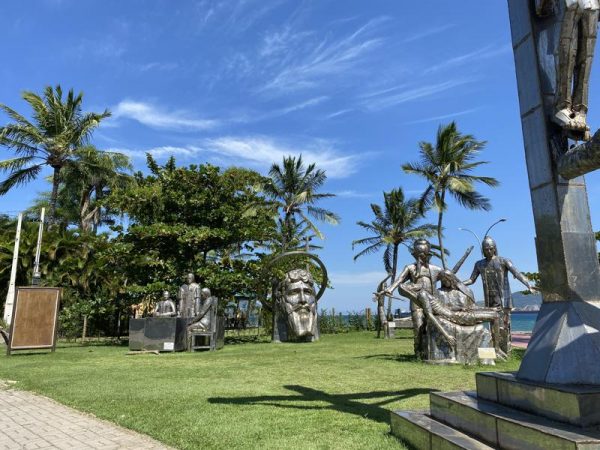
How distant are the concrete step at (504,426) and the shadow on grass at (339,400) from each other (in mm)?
1360

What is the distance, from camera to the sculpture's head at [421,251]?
1034cm

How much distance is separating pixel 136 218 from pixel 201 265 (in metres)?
4.10

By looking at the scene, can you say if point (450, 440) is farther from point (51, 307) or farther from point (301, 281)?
point (301, 281)

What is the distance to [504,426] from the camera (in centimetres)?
271

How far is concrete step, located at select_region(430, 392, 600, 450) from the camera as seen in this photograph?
2.27 metres

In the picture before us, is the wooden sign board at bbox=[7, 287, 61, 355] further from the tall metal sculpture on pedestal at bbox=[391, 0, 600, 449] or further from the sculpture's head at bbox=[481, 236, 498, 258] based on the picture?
the tall metal sculpture on pedestal at bbox=[391, 0, 600, 449]

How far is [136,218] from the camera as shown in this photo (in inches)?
770

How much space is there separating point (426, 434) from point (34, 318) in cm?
1335

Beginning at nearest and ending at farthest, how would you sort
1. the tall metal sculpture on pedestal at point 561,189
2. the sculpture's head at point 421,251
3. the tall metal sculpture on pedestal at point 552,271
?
the tall metal sculpture on pedestal at point 552,271 → the tall metal sculpture on pedestal at point 561,189 → the sculpture's head at point 421,251

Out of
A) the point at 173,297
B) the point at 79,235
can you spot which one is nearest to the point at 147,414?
the point at 173,297

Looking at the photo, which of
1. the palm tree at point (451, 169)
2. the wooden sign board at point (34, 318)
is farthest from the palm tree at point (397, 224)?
the wooden sign board at point (34, 318)

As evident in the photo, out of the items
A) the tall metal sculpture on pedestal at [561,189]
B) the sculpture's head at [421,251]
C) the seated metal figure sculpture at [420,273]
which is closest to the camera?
the tall metal sculpture on pedestal at [561,189]

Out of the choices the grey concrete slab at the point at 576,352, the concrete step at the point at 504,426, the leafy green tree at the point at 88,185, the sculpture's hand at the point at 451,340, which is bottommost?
the concrete step at the point at 504,426

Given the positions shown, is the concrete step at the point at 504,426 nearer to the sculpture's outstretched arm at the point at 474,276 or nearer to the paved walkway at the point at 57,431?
the paved walkway at the point at 57,431
